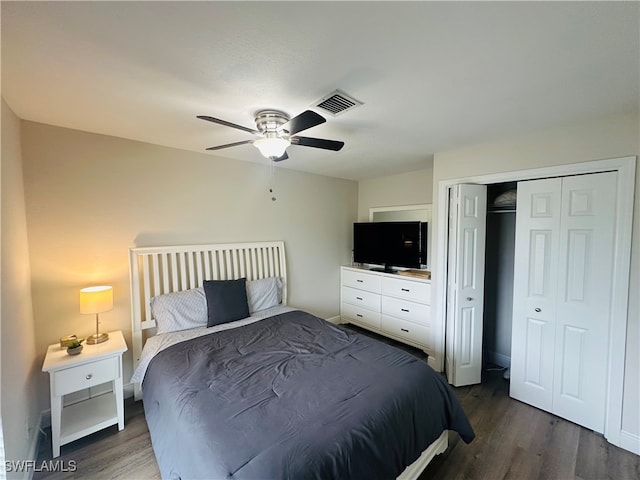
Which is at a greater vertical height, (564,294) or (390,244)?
(390,244)

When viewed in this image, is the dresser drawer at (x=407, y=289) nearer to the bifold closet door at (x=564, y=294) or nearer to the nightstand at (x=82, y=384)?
the bifold closet door at (x=564, y=294)

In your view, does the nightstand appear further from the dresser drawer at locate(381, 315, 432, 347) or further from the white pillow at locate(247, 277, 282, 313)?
the dresser drawer at locate(381, 315, 432, 347)

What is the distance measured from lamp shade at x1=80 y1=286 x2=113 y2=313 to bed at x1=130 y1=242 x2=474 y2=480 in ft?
1.05

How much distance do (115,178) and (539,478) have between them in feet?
13.5

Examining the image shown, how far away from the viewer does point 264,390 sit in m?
1.61

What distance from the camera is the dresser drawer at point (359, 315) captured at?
385 centimetres

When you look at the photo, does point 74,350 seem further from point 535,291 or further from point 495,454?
point 535,291

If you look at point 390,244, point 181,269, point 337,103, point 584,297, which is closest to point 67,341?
point 181,269

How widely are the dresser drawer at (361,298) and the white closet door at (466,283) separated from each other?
116cm

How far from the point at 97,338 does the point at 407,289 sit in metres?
3.26

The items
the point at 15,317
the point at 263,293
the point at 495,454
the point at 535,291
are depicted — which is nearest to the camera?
the point at 15,317

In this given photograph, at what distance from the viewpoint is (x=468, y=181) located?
2691 millimetres

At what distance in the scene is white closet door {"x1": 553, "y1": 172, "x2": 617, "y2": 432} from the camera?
2027mm
